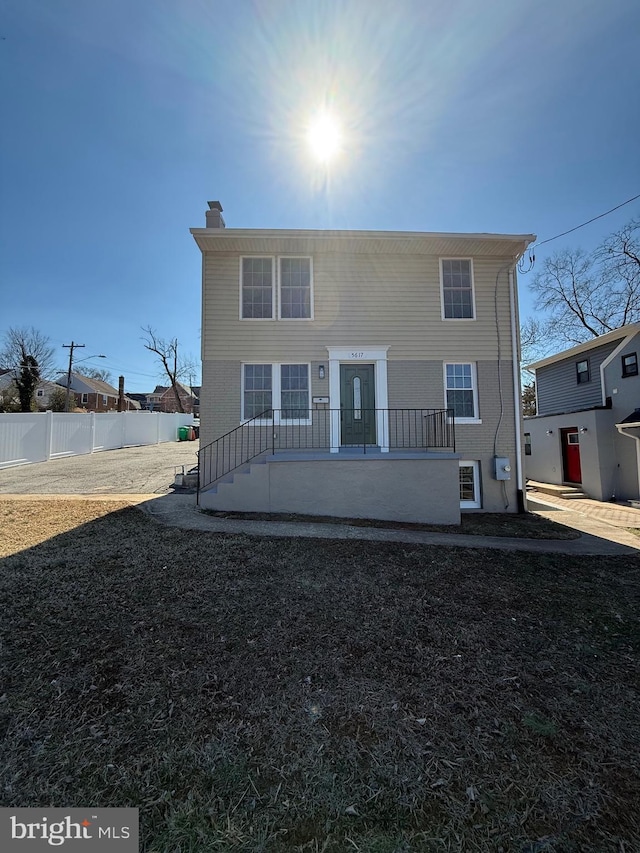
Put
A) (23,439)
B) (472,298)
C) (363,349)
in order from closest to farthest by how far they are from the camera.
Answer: (363,349), (472,298), (23,439)

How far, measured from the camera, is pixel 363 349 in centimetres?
917

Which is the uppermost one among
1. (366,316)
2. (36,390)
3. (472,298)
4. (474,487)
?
(36,390)

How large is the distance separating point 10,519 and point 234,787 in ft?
22.6

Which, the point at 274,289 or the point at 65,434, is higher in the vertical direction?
the point at 274,289

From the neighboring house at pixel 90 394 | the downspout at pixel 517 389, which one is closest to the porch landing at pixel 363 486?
the downspout at pixel 517 389

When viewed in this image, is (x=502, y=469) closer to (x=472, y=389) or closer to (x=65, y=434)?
(x=472, y=389)

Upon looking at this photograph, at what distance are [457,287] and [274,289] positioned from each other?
15.3 ft

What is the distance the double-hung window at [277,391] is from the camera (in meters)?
9.01

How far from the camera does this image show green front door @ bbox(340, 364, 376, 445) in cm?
915

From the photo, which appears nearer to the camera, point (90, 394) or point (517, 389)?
point (517, 389)

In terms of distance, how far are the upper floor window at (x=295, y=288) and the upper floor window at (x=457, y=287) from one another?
3.48 metres

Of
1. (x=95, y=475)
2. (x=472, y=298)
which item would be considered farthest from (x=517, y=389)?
(x=95, y=475)

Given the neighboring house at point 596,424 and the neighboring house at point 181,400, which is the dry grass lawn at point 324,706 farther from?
the neighboring house at point 181,400

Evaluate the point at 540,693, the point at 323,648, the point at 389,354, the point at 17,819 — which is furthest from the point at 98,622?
the point at 389,354
